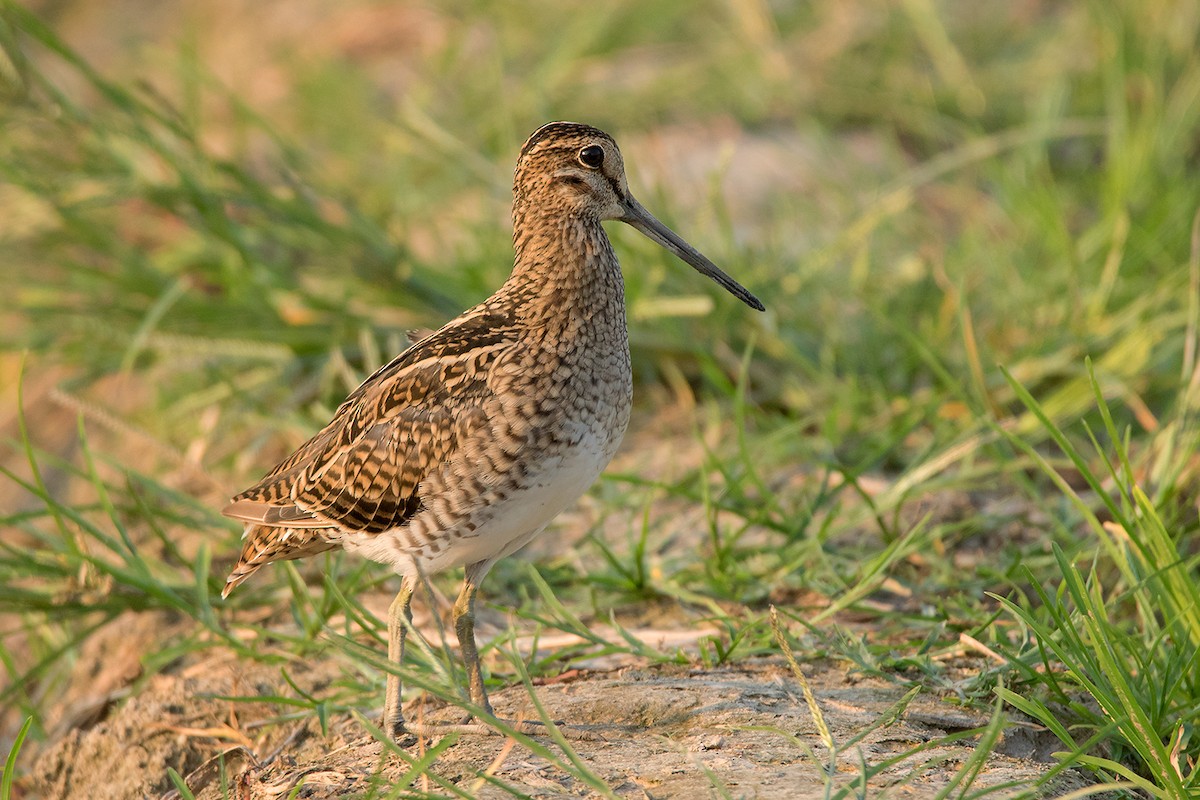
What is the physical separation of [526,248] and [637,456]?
172 centimetres

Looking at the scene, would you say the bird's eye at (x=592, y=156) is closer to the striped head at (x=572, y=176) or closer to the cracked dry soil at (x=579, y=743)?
the striped head at (x=572, y=176)

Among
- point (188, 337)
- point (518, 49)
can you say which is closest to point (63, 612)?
point (188, 337)

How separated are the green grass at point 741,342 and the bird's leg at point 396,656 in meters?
0.12

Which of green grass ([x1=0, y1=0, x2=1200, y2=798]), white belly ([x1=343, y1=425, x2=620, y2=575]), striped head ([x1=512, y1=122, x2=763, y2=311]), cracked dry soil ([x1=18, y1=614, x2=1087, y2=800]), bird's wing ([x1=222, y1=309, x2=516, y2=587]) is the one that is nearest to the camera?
cracked dry soil ([x1=18, y1=614, x2=1087, y2=800])

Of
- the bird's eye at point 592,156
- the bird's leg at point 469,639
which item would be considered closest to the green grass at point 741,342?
the bird's leg at point 469,639

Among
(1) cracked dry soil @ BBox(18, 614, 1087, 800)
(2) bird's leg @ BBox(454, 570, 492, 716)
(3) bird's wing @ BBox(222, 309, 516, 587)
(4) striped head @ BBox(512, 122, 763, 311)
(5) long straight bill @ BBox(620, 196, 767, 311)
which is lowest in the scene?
(1) cracked dry soil @ BBox(18, 614, 1087, 800)

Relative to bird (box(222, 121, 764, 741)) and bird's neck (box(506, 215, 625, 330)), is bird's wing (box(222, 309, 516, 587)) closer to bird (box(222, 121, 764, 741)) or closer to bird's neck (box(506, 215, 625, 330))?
bird (box(222, 121, 764, 741))

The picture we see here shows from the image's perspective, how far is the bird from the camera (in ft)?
10.5

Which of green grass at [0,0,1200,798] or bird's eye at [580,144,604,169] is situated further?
green grass at [0,0,1200,798]

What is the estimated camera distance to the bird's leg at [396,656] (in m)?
3.34

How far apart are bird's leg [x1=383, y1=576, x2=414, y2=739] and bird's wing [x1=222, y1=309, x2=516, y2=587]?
0.60ft

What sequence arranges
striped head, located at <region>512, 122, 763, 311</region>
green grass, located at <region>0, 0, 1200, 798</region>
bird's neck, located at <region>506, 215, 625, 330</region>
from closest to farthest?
bird's neck, located at <region>506, 215, 625, 330</region> < striped head, located at <region>512, 122, 763, 311</region> < green grass, located at <region>0, 0, 1200, 798</region>

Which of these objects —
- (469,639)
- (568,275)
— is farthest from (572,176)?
(469,639)

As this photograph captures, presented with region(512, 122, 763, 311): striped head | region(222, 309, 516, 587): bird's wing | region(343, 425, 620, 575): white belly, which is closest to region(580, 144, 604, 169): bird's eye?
region(512, 122, 763, 311): striped head
